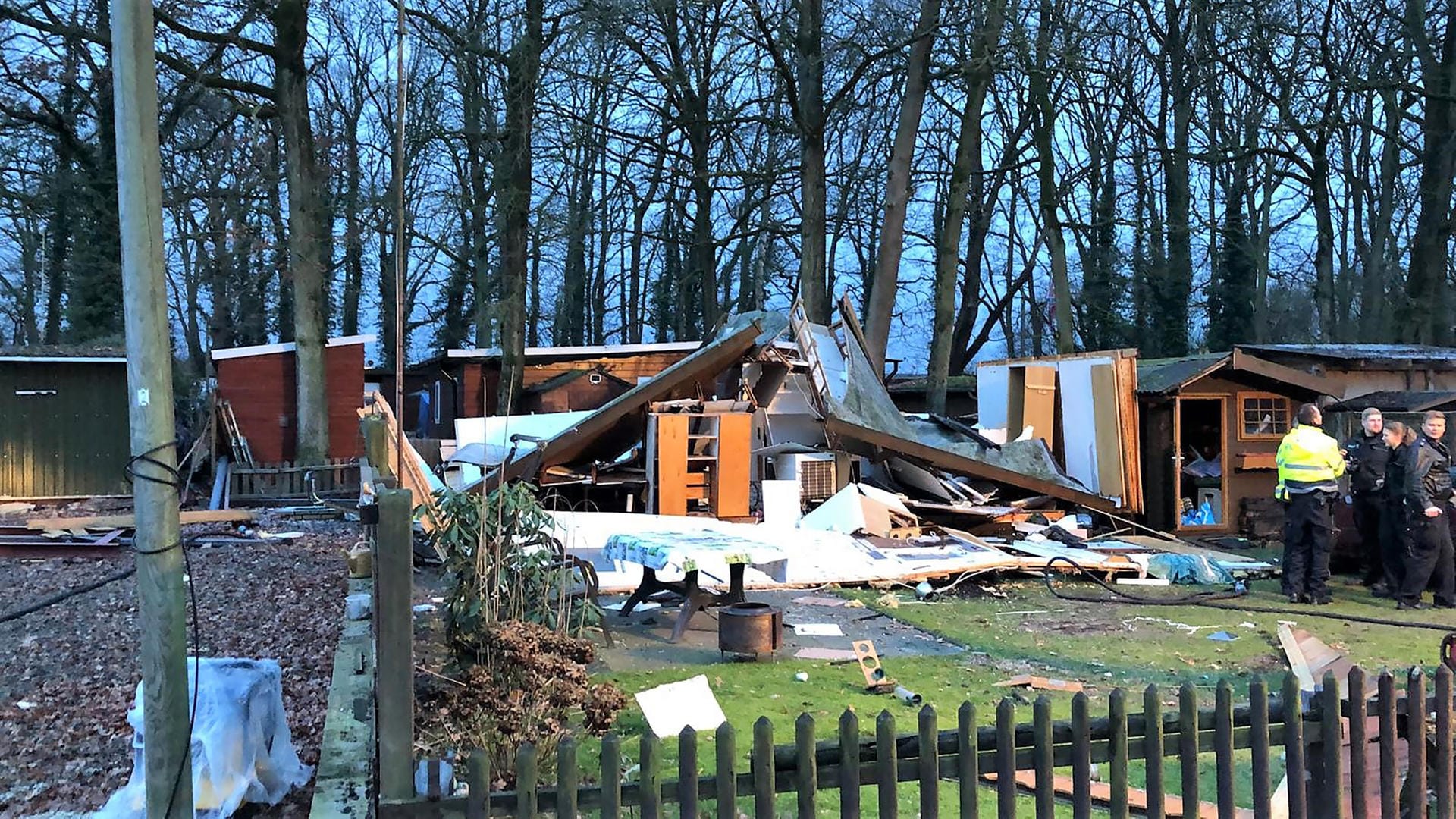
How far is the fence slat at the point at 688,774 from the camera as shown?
10.1 ft

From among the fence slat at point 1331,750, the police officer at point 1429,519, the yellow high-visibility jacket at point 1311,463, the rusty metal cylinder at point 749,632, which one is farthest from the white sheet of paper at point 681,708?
the police officer at point 1429,519

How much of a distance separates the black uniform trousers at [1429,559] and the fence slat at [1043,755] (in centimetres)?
782

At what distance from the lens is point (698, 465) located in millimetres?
13430

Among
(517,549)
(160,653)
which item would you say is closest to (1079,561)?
(517,549)

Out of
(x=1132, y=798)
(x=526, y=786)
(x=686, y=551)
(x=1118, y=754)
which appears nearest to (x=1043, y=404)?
(x=686, y=551)

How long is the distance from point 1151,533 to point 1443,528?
5.09m

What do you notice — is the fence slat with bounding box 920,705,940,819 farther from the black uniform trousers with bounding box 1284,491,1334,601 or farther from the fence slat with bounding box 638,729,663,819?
the black uniform trousers with bounding box 1284,491,1334,601

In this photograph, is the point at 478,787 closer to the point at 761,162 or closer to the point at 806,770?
the point at 806,770

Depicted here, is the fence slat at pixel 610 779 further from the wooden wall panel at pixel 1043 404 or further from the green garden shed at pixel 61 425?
the green garden shed at pixel 61 425

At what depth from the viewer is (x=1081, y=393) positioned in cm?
1571

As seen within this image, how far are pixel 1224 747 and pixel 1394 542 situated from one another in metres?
7.77

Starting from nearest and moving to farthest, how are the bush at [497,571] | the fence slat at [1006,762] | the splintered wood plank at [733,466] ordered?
the fence slat at [1006,762] → the bush at [497,571] → the splintered wood plank at [733,466]

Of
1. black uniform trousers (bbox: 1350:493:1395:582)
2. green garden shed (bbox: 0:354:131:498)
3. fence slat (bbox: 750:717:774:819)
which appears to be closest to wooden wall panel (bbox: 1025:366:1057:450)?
black uniform trousers (bbox: 1350:493:1395:582)

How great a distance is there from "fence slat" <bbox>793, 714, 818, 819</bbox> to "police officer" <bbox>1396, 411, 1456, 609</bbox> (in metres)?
8.37
